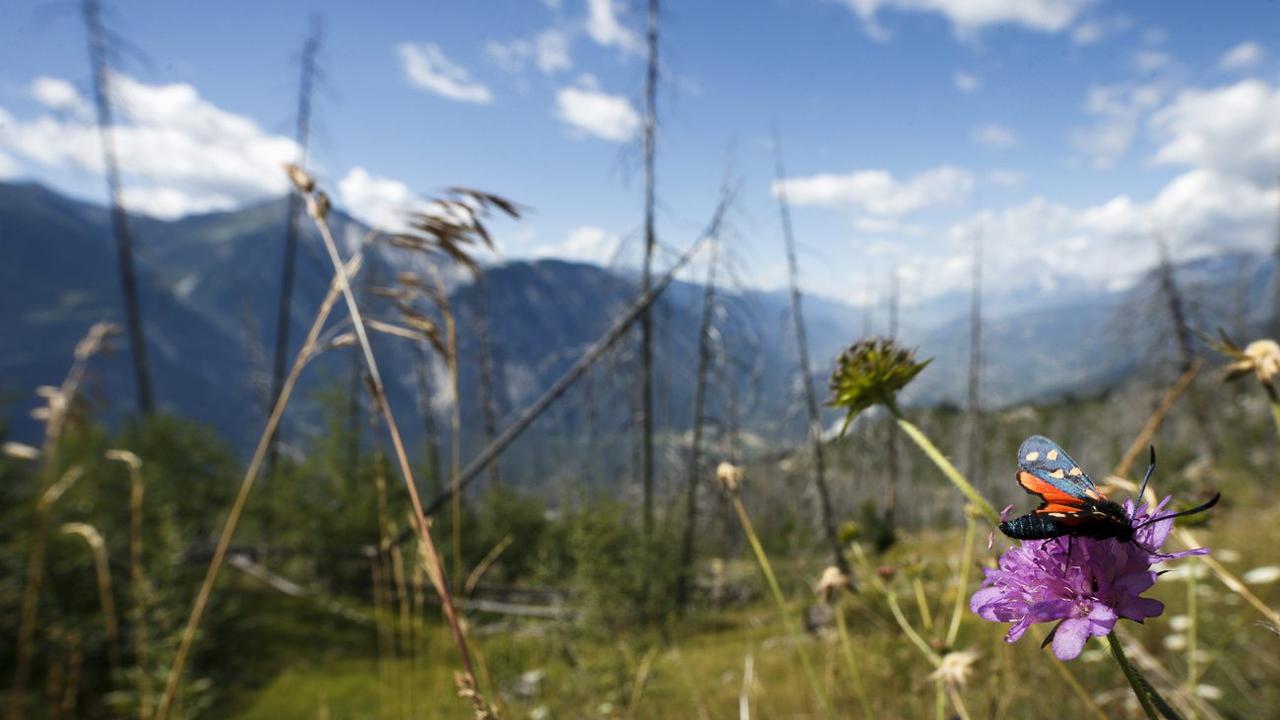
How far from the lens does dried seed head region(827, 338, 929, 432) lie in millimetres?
1139

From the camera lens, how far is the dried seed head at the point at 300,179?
4.10ft

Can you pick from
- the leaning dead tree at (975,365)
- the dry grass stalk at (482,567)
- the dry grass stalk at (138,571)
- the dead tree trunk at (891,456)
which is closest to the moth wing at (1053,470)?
the dry grass stalk at (482,567)

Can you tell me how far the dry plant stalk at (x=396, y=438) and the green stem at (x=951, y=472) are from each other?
28.1 inches

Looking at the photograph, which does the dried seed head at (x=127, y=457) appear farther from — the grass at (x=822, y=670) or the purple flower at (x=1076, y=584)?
the purple flower at (x=1076, y=584)

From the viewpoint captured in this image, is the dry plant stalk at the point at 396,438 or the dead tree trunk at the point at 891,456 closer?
the dry plant stalk at the point at 396,438

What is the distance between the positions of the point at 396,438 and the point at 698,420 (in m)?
12.1

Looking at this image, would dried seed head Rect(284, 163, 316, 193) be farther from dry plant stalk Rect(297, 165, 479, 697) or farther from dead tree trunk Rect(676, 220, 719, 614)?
dead tree trunk Rect(676, 220, 719, 614)

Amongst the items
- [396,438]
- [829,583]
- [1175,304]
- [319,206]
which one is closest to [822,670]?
[829,583]

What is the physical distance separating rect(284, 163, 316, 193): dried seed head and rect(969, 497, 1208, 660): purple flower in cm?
133

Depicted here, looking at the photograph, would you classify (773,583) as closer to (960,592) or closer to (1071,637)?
(960,592)

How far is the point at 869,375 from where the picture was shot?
45.5 inches

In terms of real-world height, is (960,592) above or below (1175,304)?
below

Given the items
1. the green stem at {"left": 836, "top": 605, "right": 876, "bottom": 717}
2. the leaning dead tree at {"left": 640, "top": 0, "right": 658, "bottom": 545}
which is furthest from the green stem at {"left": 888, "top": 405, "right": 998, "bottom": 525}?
the leaning dead tree at {"left": 640, "top": 0, "right": 658, "bottom": 545}

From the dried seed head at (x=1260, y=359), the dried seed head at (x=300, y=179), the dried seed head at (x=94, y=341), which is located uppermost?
the dried seed head at (x=300, y=179)
